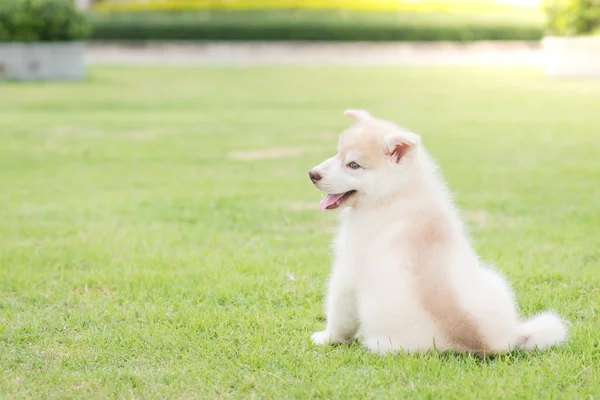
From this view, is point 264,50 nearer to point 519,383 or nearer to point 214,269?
point 214,269

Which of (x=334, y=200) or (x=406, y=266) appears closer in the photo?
(x=406, y=266)

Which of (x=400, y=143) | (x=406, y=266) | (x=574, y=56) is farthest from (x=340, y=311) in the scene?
(x=574, y=56)

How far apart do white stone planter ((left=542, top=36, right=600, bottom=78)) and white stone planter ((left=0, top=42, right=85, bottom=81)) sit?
11.2 meters

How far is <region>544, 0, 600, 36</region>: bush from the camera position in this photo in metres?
20.5

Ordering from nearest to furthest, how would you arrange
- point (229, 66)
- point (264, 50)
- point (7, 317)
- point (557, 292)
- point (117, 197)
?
point (7, 317) → point (557, 292) → point (117, 197) → point (229, 66) → point (264, 50)

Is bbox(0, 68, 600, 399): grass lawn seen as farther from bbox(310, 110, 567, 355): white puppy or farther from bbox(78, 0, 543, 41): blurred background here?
bbox(78, 0, 543, 41): blurred background

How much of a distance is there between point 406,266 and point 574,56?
18.2 m

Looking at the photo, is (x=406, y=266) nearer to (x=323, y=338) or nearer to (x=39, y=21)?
(x=323, y=338)

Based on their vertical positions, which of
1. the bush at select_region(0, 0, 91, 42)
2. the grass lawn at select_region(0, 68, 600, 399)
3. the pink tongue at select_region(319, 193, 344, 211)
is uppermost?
the bush at select_region(0, 0, 91, 42)

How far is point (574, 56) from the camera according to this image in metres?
20.0

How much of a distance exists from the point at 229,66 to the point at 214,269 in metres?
18.6

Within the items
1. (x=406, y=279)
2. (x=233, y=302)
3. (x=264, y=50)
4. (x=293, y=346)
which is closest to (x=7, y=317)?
(x=233, y=302)

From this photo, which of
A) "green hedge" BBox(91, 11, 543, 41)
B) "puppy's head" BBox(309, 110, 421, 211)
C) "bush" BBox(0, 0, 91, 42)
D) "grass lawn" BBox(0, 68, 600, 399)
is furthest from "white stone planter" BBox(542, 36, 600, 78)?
"puppy's head" BBox(309, 110, 421, 211)

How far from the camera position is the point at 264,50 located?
2780 cm
